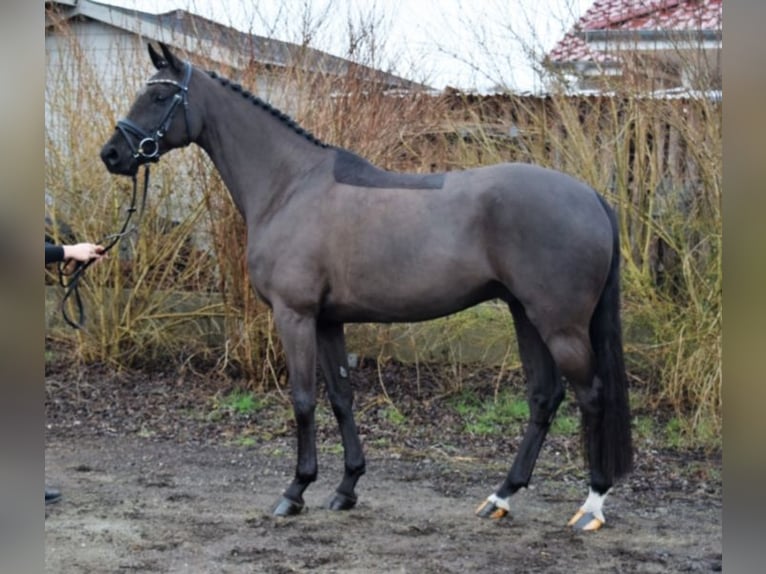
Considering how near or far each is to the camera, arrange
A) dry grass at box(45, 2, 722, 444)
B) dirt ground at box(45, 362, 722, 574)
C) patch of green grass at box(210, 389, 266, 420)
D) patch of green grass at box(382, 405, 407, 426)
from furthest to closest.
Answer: patch of green grass at box(210, 389, 266, 420), patch of green grass at box(382, 405, 407, 426), dry grass at box(45, 2, 722, 444), dirt ground at box(45, 362, 722, 574)

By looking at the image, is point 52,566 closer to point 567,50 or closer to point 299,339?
point 299,339

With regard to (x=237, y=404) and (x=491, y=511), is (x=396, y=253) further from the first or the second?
(x=237, y=404)

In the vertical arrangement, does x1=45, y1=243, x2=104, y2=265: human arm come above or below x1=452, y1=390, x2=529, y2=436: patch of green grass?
above

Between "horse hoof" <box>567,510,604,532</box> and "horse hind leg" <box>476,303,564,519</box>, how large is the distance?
0.98ft

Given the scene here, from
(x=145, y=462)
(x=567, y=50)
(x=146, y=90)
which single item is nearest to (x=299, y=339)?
(x=146, y=90)

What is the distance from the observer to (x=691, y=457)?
16.5 ft

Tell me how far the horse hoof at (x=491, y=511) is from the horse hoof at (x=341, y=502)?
0.62 meters

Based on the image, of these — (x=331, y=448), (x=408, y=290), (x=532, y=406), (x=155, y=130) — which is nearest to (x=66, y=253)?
(x=155, y=130)

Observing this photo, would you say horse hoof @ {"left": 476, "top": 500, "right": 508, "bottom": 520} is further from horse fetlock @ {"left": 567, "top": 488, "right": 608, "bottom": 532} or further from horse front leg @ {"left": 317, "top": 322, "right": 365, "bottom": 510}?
horse front leg @ {"left": 317, "top": 322, "right": 365, "bottom": 510}

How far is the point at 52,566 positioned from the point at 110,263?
379cm

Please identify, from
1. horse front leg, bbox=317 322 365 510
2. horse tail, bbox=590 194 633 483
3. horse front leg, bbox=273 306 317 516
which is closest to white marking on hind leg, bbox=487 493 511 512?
horse tail, bbox=590 194 633 483

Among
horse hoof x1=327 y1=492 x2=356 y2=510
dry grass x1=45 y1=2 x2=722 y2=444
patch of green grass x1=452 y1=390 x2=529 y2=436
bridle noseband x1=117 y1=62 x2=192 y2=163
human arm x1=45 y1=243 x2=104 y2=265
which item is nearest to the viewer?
human arm x1=45 y1=243 x2=104 y2=265

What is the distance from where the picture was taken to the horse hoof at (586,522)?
3729mm

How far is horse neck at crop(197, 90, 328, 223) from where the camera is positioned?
4059 millimetres
